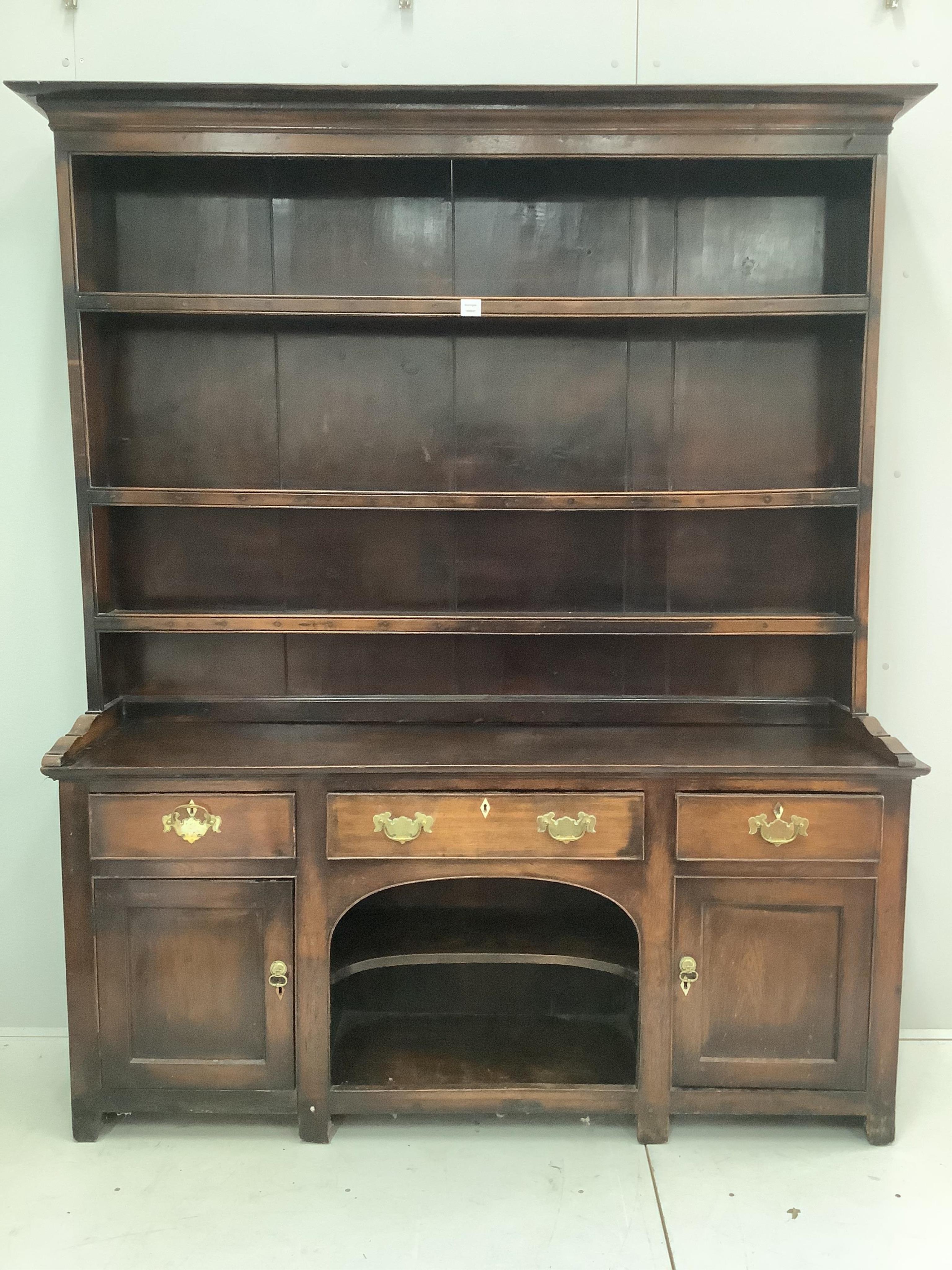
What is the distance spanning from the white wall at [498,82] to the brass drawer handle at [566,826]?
0.98 meters

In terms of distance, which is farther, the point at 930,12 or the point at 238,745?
the point at 930,12

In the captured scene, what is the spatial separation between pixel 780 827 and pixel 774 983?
357 mm

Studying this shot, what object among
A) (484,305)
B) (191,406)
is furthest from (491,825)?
(191,406)

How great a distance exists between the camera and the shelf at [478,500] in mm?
2262

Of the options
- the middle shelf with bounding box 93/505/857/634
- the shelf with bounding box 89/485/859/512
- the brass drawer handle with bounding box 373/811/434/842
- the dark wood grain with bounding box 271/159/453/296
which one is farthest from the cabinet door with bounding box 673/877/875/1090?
the dark wood grain with bounding box 271/159/453/296

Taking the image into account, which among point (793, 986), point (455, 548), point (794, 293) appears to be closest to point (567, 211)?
point (794, 293)

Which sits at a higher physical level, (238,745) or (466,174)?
(466,174)

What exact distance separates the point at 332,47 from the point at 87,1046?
2.44 metres

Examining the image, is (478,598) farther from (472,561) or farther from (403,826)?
(403,826)

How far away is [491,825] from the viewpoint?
215 cm

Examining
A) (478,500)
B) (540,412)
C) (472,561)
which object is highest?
(540,412)

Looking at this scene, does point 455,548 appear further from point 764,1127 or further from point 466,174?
point 764,1127

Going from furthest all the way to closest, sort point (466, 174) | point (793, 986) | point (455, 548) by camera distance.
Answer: point (455, 548)
point (466, 174)
point (793, 986)

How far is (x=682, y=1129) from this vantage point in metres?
2.26
